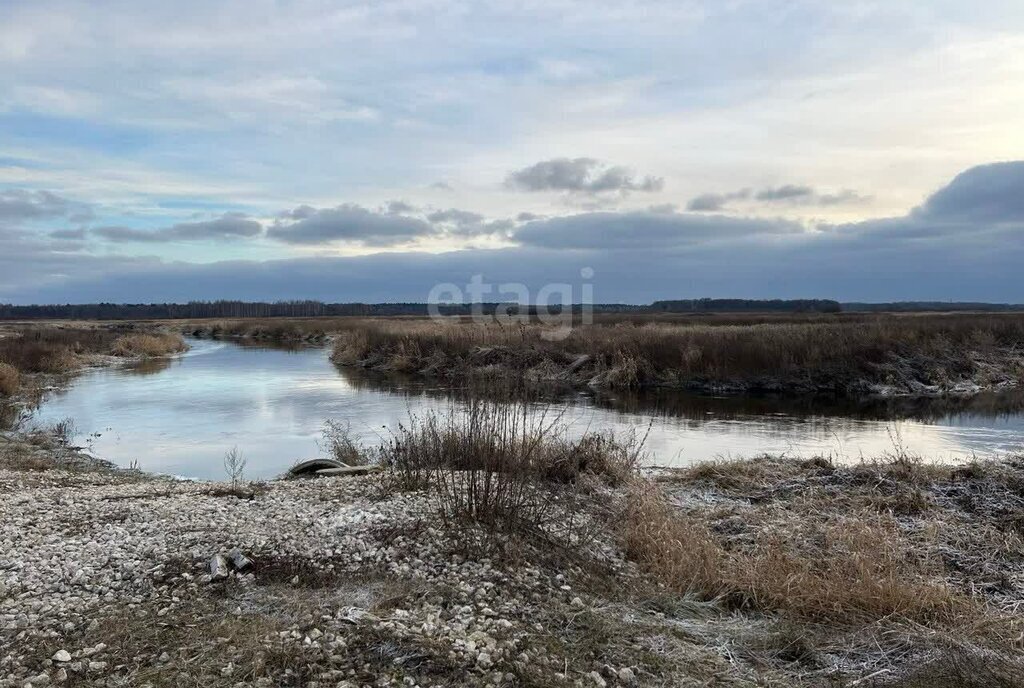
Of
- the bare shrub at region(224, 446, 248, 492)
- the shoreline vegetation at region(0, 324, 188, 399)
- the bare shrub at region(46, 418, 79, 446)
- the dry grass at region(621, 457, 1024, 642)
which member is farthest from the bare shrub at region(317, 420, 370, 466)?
the shoreline vegetation at region(0, 324, 188, 399)

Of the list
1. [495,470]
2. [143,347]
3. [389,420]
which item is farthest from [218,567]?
[143,347]

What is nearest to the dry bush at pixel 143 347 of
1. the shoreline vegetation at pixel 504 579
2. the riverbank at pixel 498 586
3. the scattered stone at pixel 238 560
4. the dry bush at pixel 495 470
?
the shoreline vegetation at pixel 504 579

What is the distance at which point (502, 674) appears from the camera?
4.54 meters

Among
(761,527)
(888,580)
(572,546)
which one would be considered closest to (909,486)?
(761,527)

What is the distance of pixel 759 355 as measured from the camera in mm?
29031

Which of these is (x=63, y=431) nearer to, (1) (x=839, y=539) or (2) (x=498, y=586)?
(2) (x=498, y=586)

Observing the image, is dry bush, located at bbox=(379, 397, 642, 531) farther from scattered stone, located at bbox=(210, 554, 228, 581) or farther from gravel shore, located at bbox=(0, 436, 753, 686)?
scattered stone, located at bbox=(210, 554, 228, 581)

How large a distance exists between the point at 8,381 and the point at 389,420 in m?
14.1

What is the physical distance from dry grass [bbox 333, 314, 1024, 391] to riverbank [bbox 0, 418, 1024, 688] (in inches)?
689

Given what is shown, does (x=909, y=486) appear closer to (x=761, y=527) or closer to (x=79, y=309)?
(x=761, y=527)

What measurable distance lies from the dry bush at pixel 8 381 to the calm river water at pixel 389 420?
1.18 metres

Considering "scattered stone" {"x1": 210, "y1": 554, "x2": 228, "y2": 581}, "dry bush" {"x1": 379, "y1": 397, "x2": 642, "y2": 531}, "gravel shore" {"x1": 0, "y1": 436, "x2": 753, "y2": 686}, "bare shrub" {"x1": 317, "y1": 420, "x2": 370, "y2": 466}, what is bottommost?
"bare shrub" {"x1": 317, "y1": 420, "x2": 370, "y2": 466}

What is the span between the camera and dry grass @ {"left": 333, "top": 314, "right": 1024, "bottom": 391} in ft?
93.7

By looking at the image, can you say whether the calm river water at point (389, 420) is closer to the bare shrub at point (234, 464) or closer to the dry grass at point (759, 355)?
the bare shrub at point (234, 464)
